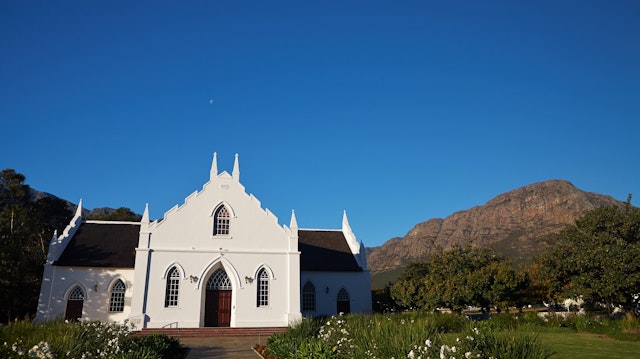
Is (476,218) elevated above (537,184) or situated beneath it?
situated beneath

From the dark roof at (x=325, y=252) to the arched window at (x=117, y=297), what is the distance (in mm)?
13467

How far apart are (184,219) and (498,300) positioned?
23816mm

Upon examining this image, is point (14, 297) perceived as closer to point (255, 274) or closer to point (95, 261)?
point (95, 261)

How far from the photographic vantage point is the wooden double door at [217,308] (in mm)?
30203

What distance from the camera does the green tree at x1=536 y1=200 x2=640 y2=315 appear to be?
2711cm

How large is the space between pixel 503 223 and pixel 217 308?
477 feet

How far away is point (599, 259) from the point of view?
28438mm

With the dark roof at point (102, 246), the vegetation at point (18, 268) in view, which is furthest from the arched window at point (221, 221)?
the vegetation at point (18, 268)

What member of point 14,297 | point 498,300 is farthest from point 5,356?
point 498,300

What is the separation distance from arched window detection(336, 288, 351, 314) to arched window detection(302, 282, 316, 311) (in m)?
2.02

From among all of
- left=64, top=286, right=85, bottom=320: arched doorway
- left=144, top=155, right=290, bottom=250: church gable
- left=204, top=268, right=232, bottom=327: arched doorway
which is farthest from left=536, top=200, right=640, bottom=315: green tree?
left=64, top=286, right=85, bottom=320: arched doorway

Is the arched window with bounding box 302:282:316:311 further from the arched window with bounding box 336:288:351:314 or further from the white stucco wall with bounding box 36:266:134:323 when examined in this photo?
the white stucco wall with bounding box 36:266:134:323

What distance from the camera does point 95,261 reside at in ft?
105

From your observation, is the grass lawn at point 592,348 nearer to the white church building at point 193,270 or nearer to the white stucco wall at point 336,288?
the white church building at point 193,270
